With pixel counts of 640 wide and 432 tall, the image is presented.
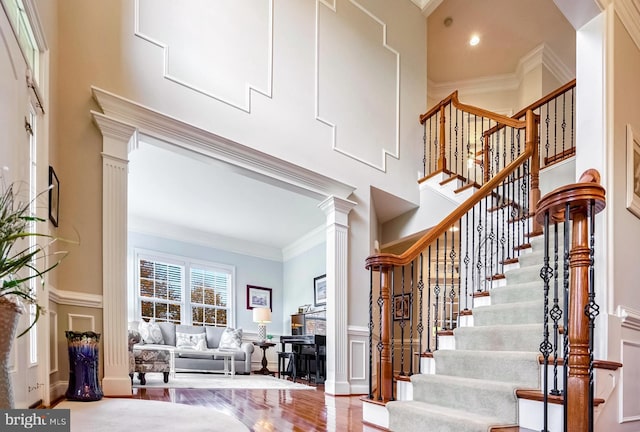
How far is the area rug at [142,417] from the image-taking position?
2.49 m

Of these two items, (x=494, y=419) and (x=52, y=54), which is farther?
(x=52, y=54)

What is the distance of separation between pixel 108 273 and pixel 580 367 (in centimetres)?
323

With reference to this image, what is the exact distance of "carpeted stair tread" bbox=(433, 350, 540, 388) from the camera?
2.41m

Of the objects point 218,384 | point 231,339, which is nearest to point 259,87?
point 218,384

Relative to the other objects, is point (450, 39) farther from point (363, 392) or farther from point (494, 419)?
point (494, 419)

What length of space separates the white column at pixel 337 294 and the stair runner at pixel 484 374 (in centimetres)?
186

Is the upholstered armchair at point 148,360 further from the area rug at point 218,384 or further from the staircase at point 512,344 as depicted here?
the staircase at point 512,344

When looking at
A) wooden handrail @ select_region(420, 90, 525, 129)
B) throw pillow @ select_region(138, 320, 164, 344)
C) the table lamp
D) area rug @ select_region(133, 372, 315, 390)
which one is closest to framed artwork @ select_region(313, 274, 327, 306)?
the table lamp

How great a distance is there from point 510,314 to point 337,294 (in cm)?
220

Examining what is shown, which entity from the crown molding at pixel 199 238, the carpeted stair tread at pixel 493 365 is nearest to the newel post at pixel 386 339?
the carpeted stair tread at pixel 493 365

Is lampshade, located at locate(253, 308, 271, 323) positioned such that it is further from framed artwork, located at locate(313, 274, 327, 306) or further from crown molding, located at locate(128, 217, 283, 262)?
crown molding, located at locate(128, 217, 283, 262)

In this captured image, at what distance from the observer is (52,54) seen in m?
3.38

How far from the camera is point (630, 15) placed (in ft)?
10.2

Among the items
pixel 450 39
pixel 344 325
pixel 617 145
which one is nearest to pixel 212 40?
pixel 344 325
